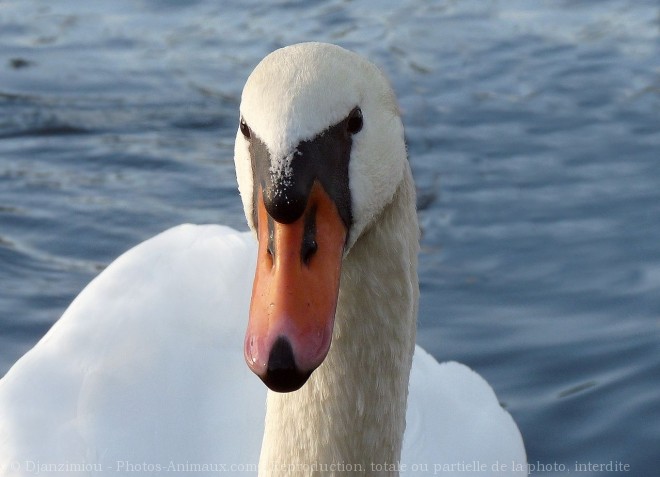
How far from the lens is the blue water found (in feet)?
18.8

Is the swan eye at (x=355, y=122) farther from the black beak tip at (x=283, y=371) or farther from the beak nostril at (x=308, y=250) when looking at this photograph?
the black beak tip at (x=283, y=371)

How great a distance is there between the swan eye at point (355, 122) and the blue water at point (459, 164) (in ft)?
8.96

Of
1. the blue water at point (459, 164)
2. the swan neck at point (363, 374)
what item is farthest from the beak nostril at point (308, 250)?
the blue water at point (459, 164)

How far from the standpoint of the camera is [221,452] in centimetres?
421

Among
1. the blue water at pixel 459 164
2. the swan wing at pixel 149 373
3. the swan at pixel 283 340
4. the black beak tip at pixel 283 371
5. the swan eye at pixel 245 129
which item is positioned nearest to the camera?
the black beak tip at pixel 283 371

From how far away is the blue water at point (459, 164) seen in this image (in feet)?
18.8

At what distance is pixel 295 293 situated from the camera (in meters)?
2.62

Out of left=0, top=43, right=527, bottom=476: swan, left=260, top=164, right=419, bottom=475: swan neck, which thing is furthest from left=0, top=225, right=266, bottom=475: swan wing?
left=260, top=164, right=419, bottom=475: swan neck

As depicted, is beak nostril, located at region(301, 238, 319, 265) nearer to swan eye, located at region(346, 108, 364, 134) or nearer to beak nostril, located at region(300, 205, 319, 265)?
beak nostril, located at region(300, 205, 319, 265)

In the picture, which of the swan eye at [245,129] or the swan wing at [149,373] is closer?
the swan eye at [245,129]

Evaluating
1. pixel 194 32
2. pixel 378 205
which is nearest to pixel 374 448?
pixel 378 205

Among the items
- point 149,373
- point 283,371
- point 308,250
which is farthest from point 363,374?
point 149,373

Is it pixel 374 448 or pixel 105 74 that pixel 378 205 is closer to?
pixel 374 448

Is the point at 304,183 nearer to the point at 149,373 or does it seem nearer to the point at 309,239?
the point at 309,239
